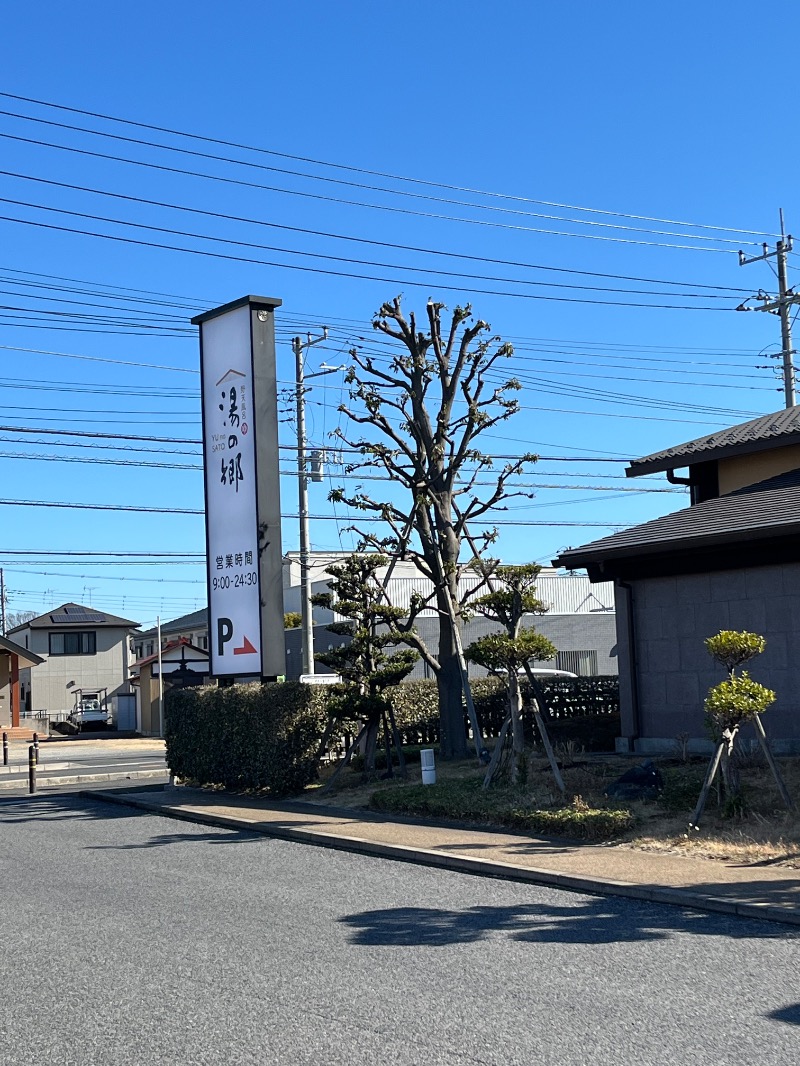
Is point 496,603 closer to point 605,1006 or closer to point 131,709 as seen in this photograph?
point 605,1006

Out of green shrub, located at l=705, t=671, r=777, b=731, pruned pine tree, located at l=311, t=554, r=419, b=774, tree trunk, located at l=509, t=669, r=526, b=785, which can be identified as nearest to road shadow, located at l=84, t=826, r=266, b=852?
pruned pine tree, located at l=311, t=554, r=419, b=774

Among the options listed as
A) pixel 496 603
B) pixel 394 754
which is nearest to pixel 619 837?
pixel 496 603

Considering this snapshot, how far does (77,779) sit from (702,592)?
1566 centimetres

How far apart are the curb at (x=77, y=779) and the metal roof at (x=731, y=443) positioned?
45.1 ft

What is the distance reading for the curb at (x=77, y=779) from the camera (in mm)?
25422

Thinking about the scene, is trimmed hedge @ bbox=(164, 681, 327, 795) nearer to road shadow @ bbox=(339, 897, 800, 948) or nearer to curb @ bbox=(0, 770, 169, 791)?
curb @ bbox=(0, 770, 169, 791)

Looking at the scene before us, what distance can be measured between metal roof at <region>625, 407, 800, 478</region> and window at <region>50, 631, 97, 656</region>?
48.5 metres

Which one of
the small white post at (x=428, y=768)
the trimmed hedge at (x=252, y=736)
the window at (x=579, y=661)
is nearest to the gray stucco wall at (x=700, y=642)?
the small white post at (x=428, y=768)

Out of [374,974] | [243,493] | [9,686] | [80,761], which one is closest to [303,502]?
[80,761]

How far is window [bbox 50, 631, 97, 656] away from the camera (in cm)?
6525

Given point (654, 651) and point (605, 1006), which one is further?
point (654, 651)

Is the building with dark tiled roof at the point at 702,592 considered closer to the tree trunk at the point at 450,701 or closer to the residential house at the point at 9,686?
the tree trunk at the point at 450,701

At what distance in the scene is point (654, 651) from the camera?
61.8 feet

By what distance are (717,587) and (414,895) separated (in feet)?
30.2
